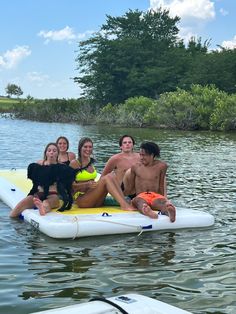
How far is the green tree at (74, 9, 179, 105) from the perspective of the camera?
63.4 meters

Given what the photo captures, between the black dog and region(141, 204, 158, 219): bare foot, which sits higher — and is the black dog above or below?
above

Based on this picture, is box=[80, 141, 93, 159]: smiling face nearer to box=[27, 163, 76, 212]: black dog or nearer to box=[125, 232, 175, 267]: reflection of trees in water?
box=[27, 163, 76, 212]: black dog

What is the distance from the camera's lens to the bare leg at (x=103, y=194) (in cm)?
819

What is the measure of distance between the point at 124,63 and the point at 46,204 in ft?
193

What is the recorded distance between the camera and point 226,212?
959 centimetres

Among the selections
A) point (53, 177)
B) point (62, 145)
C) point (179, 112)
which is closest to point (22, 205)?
point (53, 177)

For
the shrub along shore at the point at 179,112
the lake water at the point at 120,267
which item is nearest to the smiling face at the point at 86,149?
the lake water at the point at 120,267

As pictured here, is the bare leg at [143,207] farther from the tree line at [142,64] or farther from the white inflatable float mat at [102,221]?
the tree line at [142,64]

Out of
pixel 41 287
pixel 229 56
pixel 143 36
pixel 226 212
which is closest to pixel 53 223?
pixel 41 287

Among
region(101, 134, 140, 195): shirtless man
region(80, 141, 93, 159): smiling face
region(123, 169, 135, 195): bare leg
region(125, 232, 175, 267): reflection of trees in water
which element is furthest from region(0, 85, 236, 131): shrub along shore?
region(125, 232, 175, 267): reflection of trees in water

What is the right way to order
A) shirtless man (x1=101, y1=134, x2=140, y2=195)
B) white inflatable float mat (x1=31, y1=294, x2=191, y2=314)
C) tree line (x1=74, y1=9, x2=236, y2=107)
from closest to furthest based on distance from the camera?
1. white inflatable float mat (x1=31, y1=294, x2=191, y2=314)
2. shirtless man (x1=101, y1=134, x2=140, y2=195)
3. tree line (x1=74, y1=9, x2=236, y2=107)

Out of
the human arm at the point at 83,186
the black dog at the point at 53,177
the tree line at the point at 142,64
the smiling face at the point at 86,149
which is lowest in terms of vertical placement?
the human arm at the point at 83,186

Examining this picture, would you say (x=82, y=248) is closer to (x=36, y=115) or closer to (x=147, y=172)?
(x=147, y=172)

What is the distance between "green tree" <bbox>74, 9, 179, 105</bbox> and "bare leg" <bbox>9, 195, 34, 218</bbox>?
54740mm
